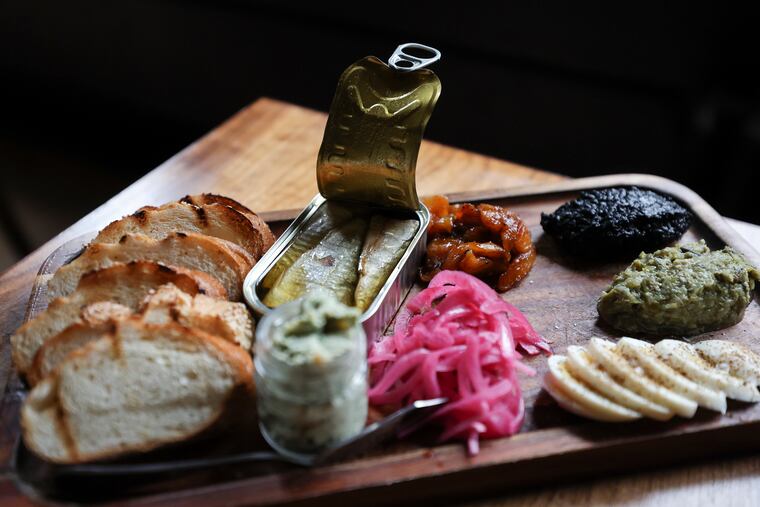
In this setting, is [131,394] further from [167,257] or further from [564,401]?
[564,401]

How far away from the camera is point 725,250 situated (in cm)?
296

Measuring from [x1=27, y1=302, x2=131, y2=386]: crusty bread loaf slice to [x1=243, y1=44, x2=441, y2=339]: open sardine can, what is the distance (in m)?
0.52

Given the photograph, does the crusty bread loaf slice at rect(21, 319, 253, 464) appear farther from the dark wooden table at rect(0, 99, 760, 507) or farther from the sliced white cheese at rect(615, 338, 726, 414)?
the sliced white cheese at rect(615, 338, 726, 414)

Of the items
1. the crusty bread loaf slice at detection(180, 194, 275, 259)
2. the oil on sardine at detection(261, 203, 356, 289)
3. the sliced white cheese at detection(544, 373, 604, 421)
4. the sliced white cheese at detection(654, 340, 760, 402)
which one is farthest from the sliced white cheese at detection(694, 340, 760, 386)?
the crusty bread loaf slice at detection(180, 194, 275, 259)

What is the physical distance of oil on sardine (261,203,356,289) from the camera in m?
2.77

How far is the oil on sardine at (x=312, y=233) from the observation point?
9.10 ft

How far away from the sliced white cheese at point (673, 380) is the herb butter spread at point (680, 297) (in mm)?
303

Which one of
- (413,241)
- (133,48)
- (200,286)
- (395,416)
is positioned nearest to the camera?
(395,416)

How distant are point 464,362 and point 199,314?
0.84 metres

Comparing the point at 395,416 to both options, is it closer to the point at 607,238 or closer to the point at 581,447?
the point at 581,447

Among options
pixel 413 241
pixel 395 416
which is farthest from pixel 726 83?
pixel 395 416

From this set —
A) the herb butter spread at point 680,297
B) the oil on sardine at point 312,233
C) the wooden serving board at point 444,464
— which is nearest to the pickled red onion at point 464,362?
the wooden serving board at point 444,464

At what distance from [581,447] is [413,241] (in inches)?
40.1

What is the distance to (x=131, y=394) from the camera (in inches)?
86.5
